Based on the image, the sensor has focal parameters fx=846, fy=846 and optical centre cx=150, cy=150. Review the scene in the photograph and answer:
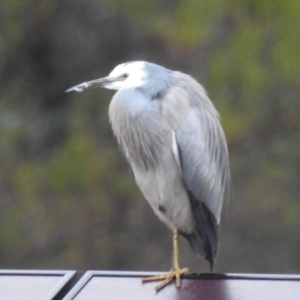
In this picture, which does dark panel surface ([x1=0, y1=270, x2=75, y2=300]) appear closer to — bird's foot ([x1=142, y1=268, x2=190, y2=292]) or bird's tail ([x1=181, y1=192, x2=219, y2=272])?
bird's foot ([x1=142, y1=268, x2=190, y2=292])

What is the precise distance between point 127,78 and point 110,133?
1.83 m

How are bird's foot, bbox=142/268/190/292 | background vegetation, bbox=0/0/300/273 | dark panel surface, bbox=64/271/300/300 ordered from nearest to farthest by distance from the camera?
dark panel surface, bbox=64/271/300/300 → bird's foot, bbox=142/268/190/292 → background vegetation, bbox=0/0/300/273

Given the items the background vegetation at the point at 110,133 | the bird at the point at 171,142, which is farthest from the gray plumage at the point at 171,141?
the background vegetation at the point at 110,133

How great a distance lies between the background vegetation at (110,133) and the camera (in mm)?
3438

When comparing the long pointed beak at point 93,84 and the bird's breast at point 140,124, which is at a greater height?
the long pointed beak at point 93,84

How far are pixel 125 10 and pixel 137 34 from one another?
111 millimetres

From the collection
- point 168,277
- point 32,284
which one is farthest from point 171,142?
point 32,284

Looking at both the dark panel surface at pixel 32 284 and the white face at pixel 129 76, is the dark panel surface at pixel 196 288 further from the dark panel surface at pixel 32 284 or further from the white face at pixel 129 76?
the white face at pixel 129 76

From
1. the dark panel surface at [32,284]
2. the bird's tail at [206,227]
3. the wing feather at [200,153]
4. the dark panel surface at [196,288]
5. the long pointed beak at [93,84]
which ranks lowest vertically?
the dark panel surface at [196,288]

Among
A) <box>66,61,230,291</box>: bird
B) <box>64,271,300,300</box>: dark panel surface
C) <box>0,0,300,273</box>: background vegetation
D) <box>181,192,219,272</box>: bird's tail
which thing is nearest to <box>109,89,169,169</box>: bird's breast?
<box>66,61,230,291</box>: bird

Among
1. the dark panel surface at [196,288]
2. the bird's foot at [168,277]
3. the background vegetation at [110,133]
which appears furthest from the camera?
the background vegetation at [110,133]

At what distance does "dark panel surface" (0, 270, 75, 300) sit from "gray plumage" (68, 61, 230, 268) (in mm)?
272

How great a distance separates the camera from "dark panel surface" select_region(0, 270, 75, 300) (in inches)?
67.7

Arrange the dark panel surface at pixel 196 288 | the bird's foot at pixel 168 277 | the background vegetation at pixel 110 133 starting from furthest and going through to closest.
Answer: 1. the background vegetation at pixel 110 133
2. the bird's foot at pixel 168 277
3. the dark panel surface at pixel 196 288
